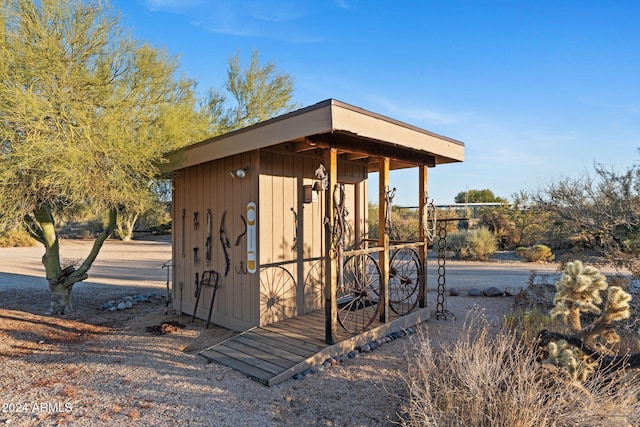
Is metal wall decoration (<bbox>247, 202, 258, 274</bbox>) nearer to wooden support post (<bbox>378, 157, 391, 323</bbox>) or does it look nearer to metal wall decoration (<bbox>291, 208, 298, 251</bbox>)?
metal wall decoration (<bbox>291, 208, 298, 251</bbox>)

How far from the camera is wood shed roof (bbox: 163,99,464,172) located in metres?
3.30

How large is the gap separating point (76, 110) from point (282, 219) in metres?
2.76

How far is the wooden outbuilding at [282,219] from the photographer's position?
379 centimetres

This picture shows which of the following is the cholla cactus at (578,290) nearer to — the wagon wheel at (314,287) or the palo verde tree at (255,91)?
the wagon wheel at (314,287)

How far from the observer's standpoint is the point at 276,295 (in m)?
→ 4.61

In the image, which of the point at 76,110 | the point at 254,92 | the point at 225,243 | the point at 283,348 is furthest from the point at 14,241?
the point at 283,348

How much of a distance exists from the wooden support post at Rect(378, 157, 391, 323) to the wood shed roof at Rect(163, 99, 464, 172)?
0.85 ft

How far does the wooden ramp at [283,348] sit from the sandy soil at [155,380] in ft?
0.36

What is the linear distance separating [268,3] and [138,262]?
31.7 ft

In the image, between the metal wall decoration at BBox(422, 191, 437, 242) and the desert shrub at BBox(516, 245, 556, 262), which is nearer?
the metal wall decoration at BBox(422, 191, 437, 242)

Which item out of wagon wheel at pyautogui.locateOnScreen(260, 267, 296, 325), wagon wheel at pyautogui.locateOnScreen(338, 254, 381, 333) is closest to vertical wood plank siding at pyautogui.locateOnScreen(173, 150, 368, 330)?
wagon wheel at pyautogui.locateOnScreen(260, 267, 296, 325)

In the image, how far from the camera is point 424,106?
8.98m

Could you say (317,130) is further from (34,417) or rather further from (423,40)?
(423,40)

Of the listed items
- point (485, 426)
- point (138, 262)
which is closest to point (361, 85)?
point (485, 426)
